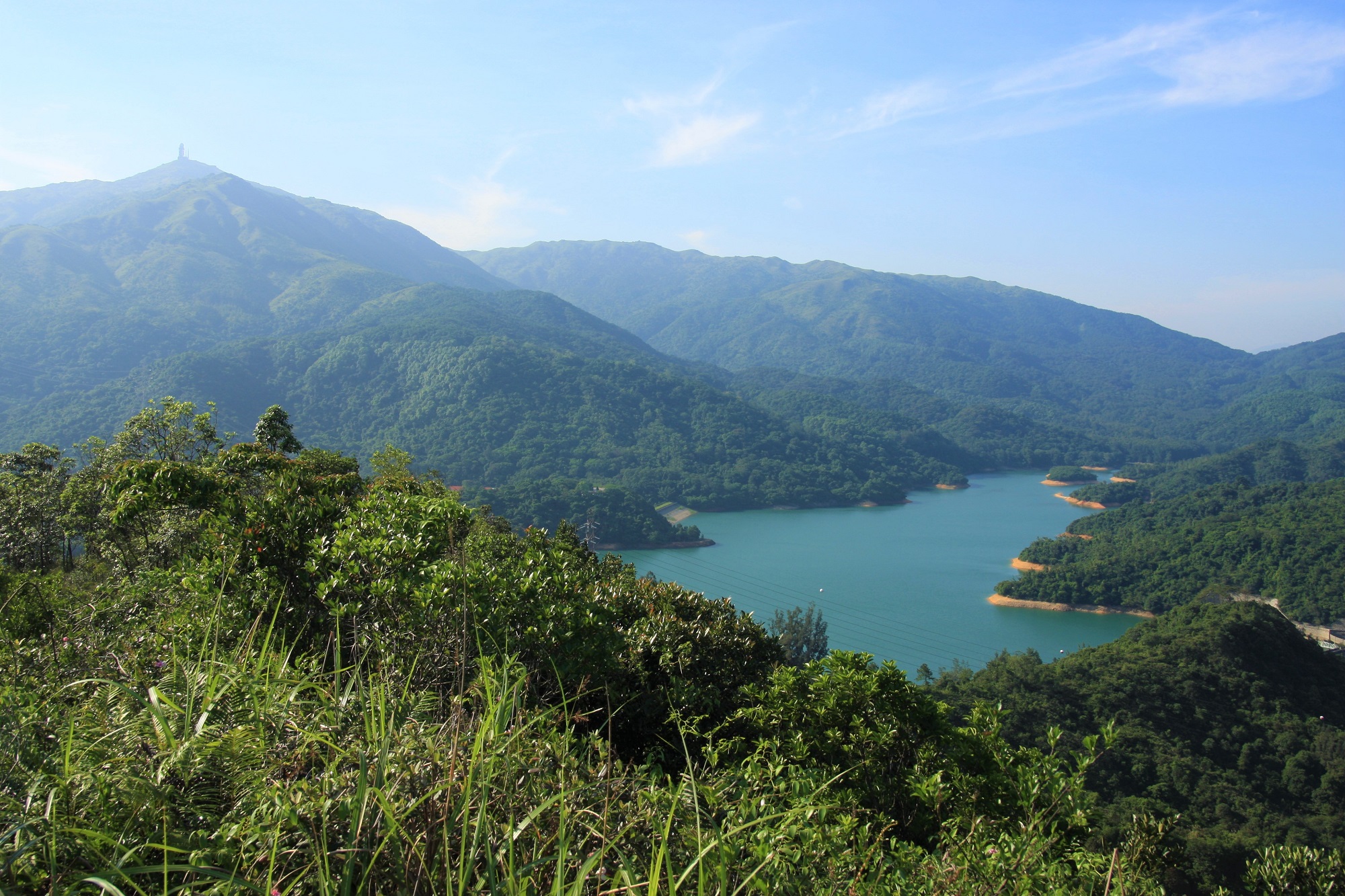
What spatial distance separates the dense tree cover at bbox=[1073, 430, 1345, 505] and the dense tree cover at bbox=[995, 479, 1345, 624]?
2120 cm

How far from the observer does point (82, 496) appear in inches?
476

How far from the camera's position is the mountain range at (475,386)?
77.8m

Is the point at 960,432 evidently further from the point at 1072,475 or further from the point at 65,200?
the point at 65,200

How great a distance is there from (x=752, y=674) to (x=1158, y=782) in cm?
1961

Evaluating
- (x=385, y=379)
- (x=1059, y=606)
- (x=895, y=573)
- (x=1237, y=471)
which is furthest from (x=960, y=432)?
(x=385, y=379)

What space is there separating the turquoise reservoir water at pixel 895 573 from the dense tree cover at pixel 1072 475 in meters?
17.4

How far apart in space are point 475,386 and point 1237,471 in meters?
92.3

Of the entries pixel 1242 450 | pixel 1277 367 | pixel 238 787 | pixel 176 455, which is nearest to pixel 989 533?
pixel 1242 450

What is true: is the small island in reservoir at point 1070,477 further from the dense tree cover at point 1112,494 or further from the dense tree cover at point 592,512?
the dense tree cover at point 592,512

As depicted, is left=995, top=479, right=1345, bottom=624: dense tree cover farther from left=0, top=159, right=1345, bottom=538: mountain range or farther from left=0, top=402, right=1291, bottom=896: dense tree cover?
left=0, top=402, right=1291, bottom=896: dense tree cover

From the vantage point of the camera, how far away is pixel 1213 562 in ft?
162

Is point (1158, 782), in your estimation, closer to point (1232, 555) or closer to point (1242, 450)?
point (1232, 555)

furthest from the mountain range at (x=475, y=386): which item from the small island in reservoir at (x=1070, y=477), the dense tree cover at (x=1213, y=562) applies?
the dense tree cover at (x=1213, y=562)

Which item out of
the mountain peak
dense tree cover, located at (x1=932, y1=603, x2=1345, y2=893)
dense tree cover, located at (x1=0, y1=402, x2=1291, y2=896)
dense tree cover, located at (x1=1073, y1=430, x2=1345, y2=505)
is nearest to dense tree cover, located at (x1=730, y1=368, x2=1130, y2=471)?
dense tree cover, located at (x1=1073, y1=430, x2=1345, y2=505)
